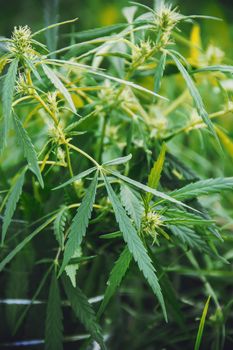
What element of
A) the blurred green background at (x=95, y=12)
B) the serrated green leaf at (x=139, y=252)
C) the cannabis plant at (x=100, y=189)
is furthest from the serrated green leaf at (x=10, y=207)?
the blurred green background at (x=95, y=12)

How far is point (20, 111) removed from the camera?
1080 mm

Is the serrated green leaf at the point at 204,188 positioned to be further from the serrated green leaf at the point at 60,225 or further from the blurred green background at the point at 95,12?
the blurred green background at the point at 95,12

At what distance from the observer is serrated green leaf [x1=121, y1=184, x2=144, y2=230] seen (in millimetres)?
529

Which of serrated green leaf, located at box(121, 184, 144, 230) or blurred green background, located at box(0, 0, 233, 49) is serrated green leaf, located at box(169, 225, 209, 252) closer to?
serrated green leaf, located at box(121, 184, 144, 230)

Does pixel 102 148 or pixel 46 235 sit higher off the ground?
pixel 102 148

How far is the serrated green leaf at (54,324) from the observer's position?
617 millimetres

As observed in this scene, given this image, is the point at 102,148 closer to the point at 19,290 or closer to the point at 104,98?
the point at 104,98

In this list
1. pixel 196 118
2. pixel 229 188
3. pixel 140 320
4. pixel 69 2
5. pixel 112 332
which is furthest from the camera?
pixel 69 2

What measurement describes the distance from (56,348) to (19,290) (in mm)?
140

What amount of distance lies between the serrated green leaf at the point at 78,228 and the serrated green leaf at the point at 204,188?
100 mm

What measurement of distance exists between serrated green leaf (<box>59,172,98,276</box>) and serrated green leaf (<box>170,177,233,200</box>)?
10 centimetres

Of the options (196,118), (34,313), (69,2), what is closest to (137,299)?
(34,313)

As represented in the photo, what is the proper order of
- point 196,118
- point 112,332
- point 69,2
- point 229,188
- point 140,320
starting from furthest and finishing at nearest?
point 69,2 → point 140,320 → point 112,332 → point 196,118 → point 229,188

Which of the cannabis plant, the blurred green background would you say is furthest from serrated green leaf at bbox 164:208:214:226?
the blurred green background
